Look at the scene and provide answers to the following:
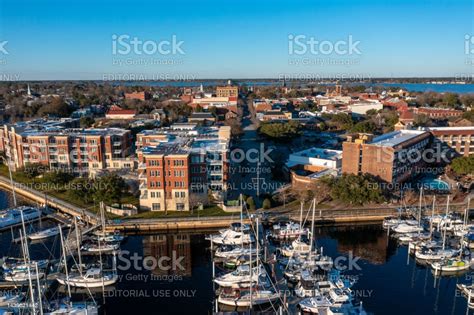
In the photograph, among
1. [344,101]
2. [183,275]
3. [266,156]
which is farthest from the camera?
[344,101]

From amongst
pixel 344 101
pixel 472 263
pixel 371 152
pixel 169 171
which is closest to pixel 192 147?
pixel 169 171

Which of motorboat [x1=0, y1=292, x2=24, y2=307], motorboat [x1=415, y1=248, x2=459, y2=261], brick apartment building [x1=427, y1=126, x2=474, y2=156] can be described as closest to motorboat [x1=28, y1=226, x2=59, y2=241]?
motorboat [x1=0, y1=292, x2=24, y2=307]

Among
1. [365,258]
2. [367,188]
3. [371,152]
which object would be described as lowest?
[365,258]

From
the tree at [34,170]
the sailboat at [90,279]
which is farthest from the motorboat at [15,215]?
the sailboat at [90,279]

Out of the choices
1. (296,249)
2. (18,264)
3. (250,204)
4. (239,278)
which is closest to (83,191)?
(18,264)

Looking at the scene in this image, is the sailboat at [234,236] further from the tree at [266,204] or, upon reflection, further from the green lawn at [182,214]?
the tree at [266,204]

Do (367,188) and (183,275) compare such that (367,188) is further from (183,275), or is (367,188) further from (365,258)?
(183,275)

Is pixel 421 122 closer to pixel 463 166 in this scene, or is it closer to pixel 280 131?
pixel 280 131
